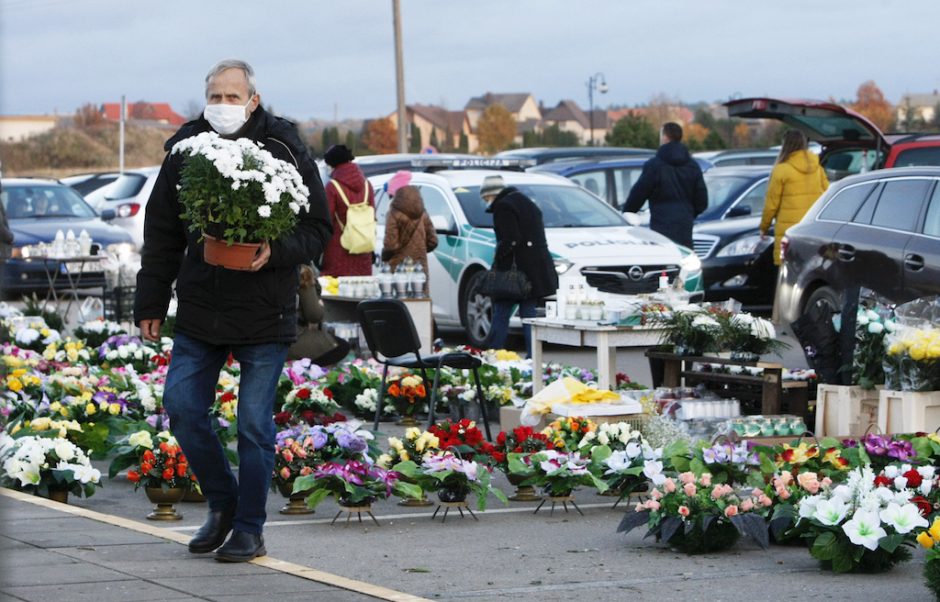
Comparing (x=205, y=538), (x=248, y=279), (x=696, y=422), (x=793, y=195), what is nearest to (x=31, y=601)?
(x=205, y=538)

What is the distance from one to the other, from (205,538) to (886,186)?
324 inches

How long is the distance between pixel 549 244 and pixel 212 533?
1062 centimetres

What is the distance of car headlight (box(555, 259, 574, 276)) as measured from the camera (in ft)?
54.0

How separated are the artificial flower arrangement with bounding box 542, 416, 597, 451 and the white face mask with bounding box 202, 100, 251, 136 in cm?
305

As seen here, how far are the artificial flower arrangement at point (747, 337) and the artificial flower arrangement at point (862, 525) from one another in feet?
12.3

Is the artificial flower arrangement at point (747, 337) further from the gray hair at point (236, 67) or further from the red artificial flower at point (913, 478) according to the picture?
the gray hair at point (236, 67)

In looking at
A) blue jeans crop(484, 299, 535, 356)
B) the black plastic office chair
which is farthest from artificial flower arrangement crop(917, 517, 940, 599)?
blue jeans crop(484, 299, 535, 356)

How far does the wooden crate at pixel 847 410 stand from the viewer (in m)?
9.87

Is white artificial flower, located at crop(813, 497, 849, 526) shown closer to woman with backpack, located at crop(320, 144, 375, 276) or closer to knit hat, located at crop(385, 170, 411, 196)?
woman with backpack, located at crop(320, 144, 375, 276)

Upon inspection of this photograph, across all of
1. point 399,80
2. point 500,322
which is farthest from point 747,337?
point 399,80

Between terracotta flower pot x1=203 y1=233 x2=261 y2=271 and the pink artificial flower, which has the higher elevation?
terracotta flower pot x1=203 y1=233 x2=261 y2=271

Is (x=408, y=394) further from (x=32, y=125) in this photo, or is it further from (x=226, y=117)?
(x=32, y=125)

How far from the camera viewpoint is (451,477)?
827cm

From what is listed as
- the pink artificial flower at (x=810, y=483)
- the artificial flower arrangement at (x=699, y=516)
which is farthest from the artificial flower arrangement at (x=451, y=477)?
the pink artificial flower at (x=810, y=483)
